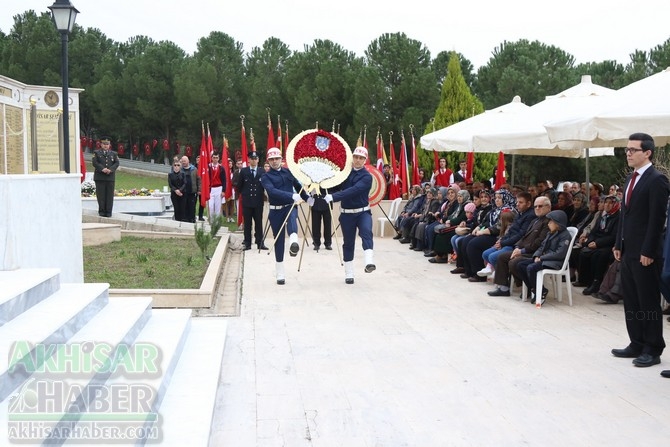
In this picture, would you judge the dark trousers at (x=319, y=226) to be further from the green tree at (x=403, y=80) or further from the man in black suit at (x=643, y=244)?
the green tree at (x=403, y=80)

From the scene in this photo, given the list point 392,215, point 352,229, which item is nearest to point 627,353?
point 352,229

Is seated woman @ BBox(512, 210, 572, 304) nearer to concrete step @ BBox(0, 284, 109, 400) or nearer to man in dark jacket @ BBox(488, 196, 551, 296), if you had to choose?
man in dark jacket @ BBox(488, 196, 551, 296)

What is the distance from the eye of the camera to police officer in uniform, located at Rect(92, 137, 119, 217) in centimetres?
1778

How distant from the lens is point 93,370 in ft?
15.6

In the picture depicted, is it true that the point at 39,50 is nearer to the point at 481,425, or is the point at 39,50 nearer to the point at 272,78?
the point at 272,78

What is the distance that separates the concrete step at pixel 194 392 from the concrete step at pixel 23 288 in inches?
43.5

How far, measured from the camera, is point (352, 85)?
45.5m

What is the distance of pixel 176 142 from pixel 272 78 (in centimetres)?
999

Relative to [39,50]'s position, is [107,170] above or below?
below

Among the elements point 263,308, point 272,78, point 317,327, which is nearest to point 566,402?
point 317,327

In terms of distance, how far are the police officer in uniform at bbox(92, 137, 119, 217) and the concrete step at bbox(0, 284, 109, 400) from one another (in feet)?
37.0

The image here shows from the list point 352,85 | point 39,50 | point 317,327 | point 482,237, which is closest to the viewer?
point 317,327

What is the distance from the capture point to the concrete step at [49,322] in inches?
169

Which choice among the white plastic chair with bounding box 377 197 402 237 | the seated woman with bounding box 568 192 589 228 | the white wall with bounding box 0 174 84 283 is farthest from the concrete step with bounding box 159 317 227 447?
the white plastic chair with bounding box 377 197 402 237
